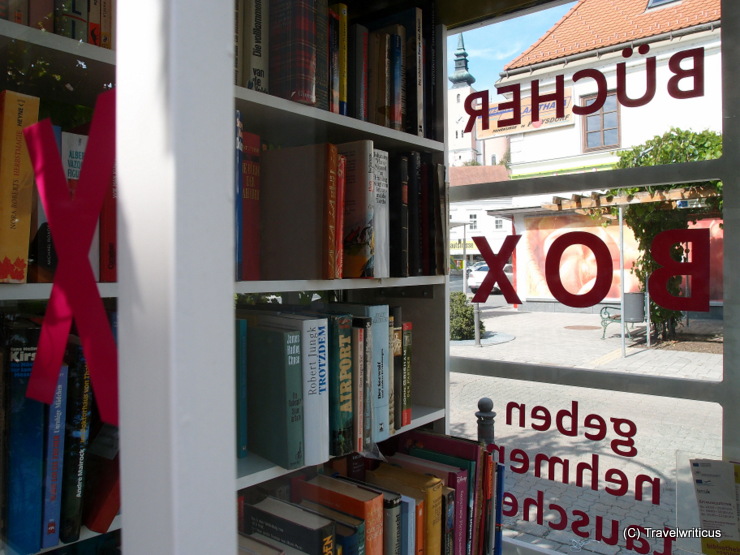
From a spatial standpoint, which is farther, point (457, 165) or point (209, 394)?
point (457, 165)

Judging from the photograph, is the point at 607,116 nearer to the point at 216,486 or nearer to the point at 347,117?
the point at 347,117

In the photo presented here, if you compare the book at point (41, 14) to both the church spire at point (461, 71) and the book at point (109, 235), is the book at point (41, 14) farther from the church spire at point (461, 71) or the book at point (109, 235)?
the church spire at point (461, 71)

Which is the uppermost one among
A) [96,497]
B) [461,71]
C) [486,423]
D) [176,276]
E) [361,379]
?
[461,71]

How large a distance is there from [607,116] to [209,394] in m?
1.67

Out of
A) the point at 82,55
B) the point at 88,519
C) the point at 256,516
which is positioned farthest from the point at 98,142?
the point at 256,516

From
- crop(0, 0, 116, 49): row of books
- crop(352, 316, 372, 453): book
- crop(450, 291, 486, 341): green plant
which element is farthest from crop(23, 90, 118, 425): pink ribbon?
crop(450, 291, 486, 341): green plant

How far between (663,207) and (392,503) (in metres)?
1.13

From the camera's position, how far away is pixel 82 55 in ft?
3.18

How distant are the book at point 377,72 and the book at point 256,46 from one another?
15.6 inches

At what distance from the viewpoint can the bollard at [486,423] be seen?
6.23ft

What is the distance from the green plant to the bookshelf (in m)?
1.58

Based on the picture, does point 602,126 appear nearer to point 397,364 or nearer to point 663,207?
point 663,207

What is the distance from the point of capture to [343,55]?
4.93 ft

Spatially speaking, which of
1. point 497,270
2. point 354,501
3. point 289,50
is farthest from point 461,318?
point 289,50
